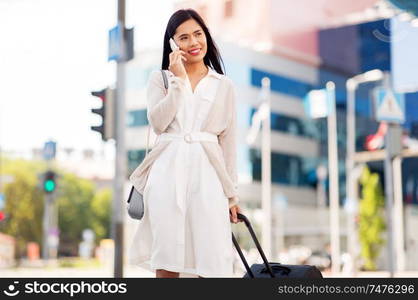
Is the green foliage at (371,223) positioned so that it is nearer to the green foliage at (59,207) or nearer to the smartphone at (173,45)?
the green foliage at (59,207)

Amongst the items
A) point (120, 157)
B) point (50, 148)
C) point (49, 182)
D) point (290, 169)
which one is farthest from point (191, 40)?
point (290, 169)

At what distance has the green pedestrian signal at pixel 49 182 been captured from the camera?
598 inches

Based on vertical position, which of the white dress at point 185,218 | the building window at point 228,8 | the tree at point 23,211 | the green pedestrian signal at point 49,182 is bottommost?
the white dress at point 185,218

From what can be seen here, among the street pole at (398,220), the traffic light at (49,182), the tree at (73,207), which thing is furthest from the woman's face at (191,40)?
the tree at (73,207)

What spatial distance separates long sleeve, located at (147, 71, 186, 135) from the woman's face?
16cm

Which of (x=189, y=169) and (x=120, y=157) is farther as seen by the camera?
(x=120, y=157)

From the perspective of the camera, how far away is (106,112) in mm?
10406

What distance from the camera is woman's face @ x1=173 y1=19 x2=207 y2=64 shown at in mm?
3426

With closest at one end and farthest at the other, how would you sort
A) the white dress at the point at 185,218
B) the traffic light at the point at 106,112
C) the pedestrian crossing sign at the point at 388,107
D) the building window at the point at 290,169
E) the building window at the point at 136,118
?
the white dress at the point at 185,218 < the traffic light at the point at 106,112 < the pedestrian crossing sign at the point at 388,107 < the building window at the point at 136,118 < the building window at the point at 290,169

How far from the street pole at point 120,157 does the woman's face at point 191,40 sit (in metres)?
6.82

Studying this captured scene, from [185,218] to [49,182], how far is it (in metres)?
12.4

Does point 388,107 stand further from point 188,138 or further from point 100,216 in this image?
point 100,216

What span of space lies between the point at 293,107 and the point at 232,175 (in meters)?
55.2

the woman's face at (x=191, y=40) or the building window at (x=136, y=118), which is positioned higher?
the building window at (x=136, y=118)
